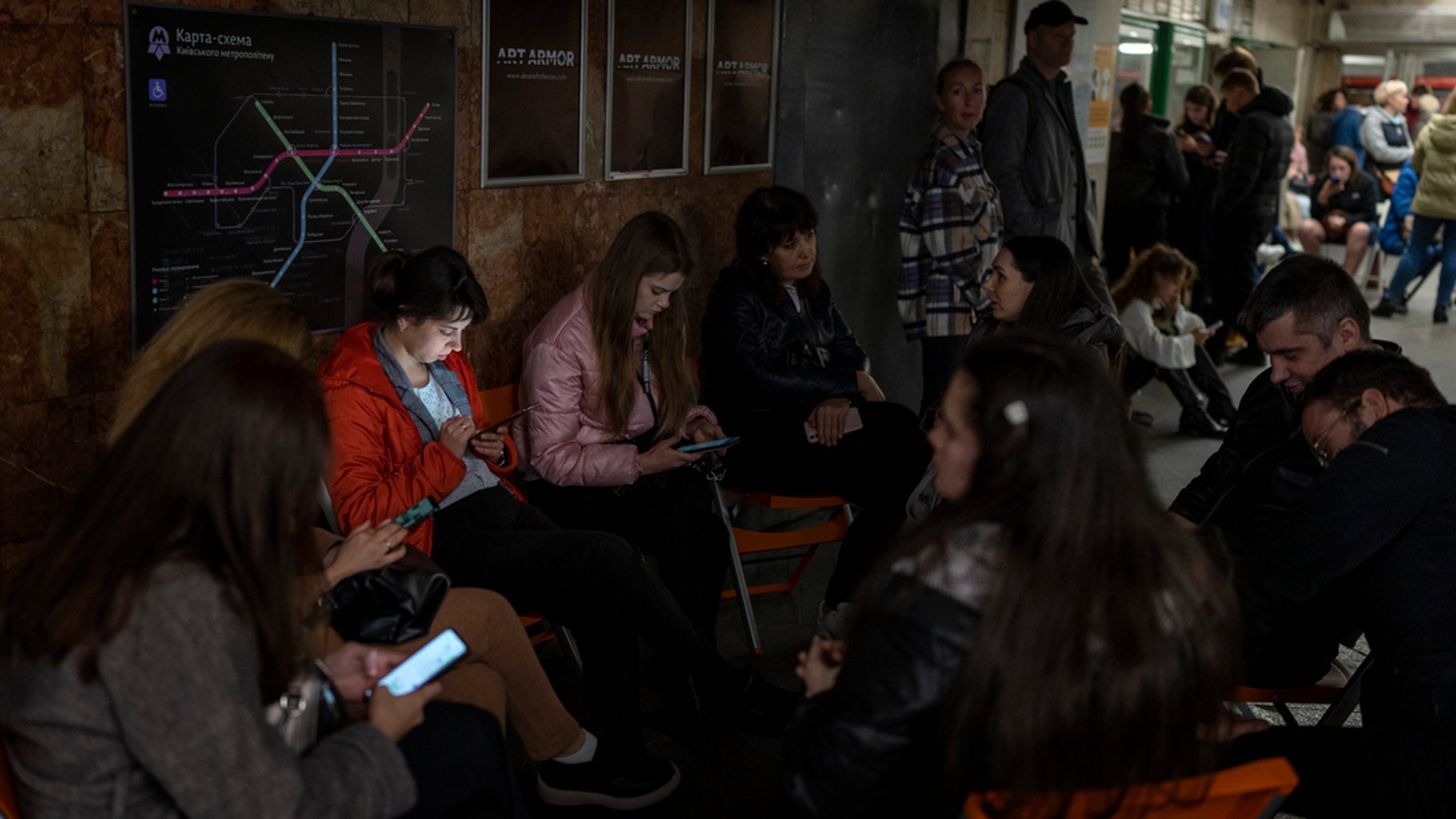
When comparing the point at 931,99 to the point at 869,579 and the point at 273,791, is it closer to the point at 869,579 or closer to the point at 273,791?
the point at 869,579

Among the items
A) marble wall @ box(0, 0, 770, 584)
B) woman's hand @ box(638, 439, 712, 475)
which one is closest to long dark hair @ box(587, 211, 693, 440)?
woman's hand @ box(638, 439, 712, 475)

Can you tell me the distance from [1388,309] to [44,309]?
1034 cm

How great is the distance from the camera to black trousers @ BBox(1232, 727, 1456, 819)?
88.2 inches

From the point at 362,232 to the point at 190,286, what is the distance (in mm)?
559

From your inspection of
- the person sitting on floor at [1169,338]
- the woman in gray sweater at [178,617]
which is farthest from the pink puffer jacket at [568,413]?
the person sitting on floor at [1169,338]

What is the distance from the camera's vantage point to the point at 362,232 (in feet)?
11.7

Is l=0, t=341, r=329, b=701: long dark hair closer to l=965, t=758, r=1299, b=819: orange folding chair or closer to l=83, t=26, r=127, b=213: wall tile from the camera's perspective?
l=965, t=758, r=1299, b=819: orange folding chair

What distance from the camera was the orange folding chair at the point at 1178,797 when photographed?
5.57 feet

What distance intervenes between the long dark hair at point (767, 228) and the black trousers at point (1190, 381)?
2.79 metres

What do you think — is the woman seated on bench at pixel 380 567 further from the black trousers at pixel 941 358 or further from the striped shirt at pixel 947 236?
the striped shirt at pixel 947 236

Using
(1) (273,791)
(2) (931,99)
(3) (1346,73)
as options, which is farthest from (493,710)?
(3) (1346,73)

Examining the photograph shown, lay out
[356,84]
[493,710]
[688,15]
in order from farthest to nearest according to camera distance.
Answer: [688,15] → [356,84] → [493,710]

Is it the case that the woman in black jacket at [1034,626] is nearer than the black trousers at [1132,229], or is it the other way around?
the woman in black jacket at [1034,626]

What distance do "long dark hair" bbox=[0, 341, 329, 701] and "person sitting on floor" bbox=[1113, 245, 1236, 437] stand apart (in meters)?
5.22
